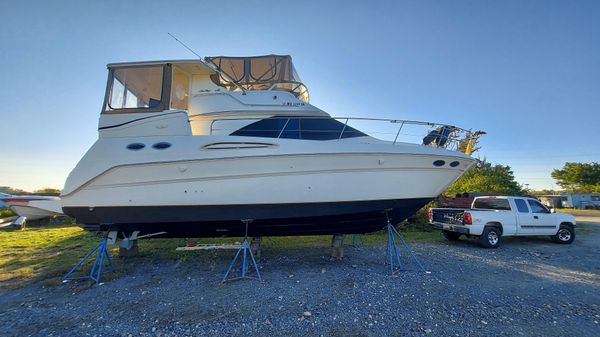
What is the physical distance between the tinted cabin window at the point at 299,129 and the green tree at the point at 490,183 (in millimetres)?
8579

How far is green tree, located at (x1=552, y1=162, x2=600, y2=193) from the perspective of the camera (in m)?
35.7

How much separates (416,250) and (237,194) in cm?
434

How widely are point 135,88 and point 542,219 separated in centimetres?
1031

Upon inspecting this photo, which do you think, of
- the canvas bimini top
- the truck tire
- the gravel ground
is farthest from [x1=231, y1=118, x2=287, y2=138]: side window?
the truck tire

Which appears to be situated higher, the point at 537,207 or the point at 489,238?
the point at 537,207

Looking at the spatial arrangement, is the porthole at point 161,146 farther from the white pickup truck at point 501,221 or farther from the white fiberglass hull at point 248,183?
the white pickup truck at point 501,221

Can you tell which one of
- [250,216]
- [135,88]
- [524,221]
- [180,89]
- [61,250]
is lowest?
[61,250]

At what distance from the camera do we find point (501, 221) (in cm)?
690

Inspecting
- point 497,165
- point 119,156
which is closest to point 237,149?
point 119,156

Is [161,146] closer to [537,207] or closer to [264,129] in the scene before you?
[264,129]

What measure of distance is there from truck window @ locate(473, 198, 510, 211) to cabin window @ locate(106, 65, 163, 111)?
27.9ft

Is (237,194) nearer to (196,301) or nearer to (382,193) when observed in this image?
(196,301)

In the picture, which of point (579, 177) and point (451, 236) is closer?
point (451, 236)

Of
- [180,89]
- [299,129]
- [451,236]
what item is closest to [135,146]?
[180,89]
